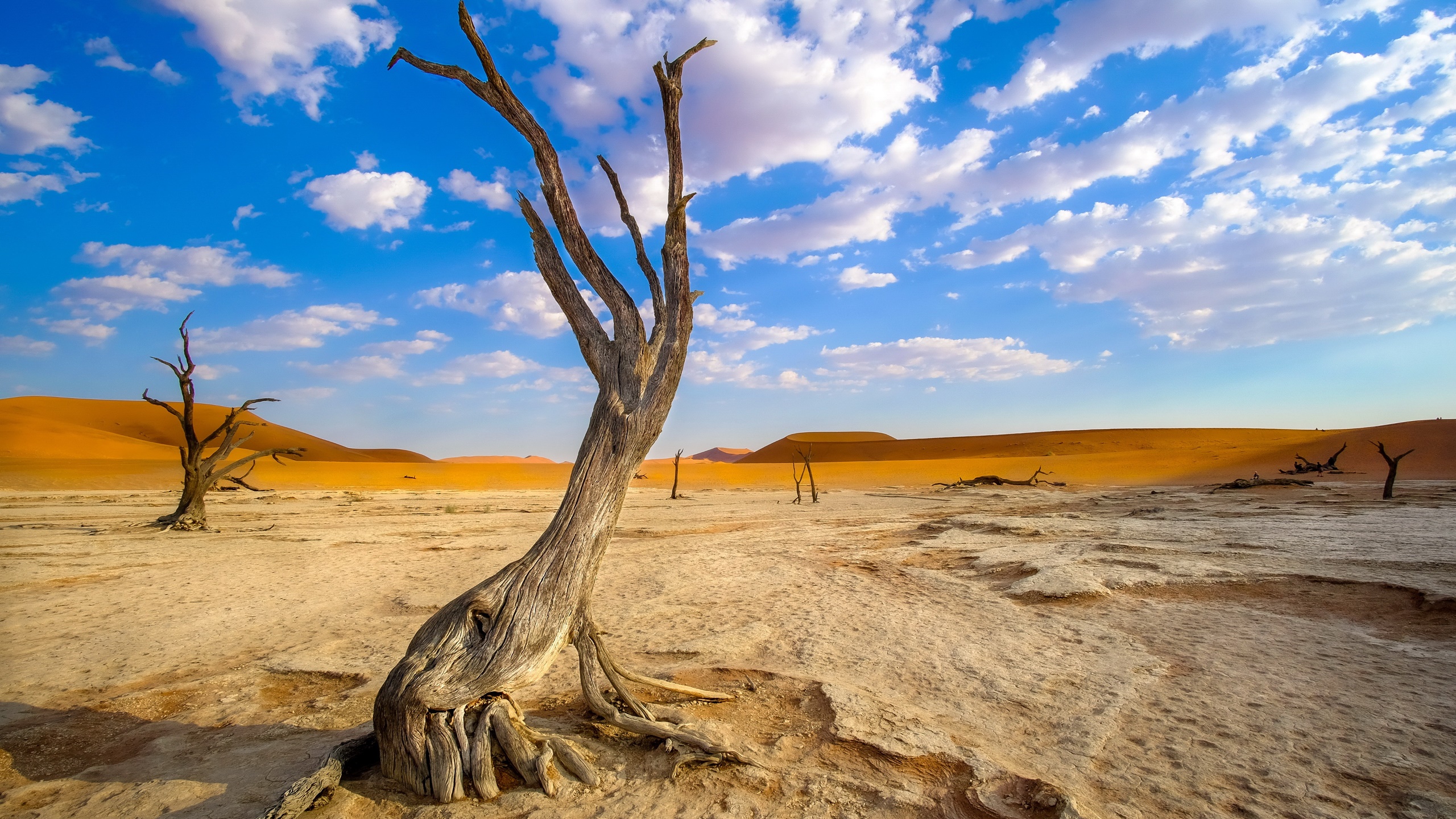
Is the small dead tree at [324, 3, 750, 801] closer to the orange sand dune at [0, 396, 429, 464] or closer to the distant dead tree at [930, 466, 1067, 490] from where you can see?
the distant dead tree at [930, 466, 1067, 490]

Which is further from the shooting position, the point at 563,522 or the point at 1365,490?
the point at 1365,490

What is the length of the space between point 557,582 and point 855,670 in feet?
A: 7.94

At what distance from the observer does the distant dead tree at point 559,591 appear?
2973mm

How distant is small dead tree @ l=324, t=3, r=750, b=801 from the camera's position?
2.98 metres

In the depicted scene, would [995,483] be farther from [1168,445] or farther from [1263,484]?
[1168,445]

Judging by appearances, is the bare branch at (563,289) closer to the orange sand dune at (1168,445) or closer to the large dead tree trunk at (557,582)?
the large dead tree trunk at (557,582)

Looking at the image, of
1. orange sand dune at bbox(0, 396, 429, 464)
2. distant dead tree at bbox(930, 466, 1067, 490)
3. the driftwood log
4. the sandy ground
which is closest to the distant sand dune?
orange sand dune at bbox(0, 396, 429, 464)

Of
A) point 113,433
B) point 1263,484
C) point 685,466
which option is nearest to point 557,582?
point 1263,484

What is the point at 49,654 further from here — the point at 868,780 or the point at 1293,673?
the point at 1293,673

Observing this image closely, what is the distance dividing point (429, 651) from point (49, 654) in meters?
4.64

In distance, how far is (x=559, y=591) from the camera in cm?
334

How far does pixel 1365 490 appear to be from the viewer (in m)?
16.4

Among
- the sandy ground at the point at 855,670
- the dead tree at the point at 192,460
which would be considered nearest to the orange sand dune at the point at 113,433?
the dead tree at the point at 192,460

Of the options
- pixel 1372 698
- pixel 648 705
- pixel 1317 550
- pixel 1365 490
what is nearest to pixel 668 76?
pixel 648 705
